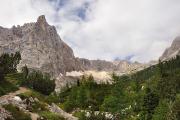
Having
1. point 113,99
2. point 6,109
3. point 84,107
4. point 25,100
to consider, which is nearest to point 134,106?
point 113,99

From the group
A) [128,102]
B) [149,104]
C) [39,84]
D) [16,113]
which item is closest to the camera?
[16,113]

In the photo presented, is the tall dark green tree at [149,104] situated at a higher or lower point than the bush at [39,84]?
lower

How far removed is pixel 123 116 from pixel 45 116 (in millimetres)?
26969

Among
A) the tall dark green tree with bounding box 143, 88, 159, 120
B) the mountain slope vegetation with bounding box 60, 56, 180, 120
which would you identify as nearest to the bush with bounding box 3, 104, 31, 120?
the mountain slope vegetation with bounding box 60, 56, 180, 120

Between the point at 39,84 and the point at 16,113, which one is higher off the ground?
the point at 39,84

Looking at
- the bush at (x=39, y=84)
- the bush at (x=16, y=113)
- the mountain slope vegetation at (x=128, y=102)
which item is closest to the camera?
the bush at (x=16, y=113)

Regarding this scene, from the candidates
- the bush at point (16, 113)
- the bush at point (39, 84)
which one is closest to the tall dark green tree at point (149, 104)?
the bush at point (16, 113)

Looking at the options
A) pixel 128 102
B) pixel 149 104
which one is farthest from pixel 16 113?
pixel 128 102

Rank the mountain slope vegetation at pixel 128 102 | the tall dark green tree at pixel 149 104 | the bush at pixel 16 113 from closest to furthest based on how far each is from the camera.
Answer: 1. the bush at pixel 16 113
2. the mountain slope vegetation at pixel 128 102
3. the tall dark green tree at pixel 149 104

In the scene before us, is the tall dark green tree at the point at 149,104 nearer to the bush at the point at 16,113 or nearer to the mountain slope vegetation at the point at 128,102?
the mountain slope vegetation at the point at 128,102

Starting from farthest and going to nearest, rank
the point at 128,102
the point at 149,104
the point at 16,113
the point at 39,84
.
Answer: the point at 39,84
the point at 128,102
the point at 149,104
the point at 16,113

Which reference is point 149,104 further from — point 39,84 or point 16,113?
point 39,84

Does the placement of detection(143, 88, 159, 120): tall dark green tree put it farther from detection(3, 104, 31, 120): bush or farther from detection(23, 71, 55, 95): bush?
detection(23, 71, 55, 95): bush

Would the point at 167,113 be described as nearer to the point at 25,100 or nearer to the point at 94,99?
the point at 25,100
